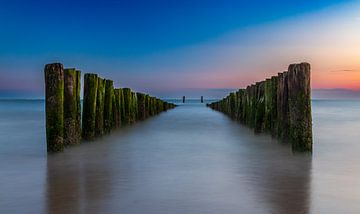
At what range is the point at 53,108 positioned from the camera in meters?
7.23

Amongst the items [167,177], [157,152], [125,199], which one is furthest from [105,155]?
[125,199]

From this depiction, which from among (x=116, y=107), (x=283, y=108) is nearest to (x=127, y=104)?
(x=116, y=107)

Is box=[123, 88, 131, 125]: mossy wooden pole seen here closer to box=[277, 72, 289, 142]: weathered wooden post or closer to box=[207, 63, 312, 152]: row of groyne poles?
box=[207, 63, 312, 152]: row of groyne poles

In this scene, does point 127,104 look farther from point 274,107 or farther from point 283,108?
point 283,108

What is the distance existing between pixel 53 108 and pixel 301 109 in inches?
166

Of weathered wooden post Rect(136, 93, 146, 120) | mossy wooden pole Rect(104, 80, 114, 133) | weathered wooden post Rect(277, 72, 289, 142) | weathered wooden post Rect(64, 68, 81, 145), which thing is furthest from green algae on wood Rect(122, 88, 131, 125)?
weathered wooden post Rect(277, 72, 289, 142)

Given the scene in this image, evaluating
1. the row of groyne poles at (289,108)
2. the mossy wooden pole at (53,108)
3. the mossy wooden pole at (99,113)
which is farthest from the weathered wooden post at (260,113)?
the mossy wooden pole at (53,108)

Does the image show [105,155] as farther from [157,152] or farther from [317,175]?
[317,175]

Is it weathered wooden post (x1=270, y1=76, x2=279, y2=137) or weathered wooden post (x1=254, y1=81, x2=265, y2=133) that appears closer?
weathered wooden post (x1=270, y1=76, x2=279, y2=137)

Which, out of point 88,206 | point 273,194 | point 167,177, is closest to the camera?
point 88,206

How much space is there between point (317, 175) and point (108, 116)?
7171 millimetres

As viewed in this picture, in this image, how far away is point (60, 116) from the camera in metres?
7.30

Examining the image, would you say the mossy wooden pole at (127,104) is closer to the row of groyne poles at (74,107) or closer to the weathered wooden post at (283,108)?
the row of groyne poles at (74,107)

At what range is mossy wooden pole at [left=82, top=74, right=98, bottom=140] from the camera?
9.49 m
